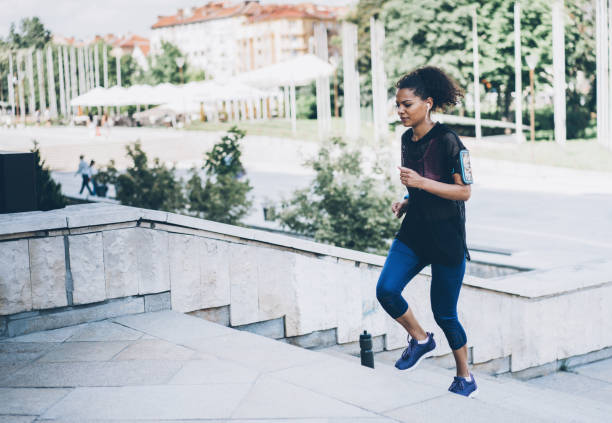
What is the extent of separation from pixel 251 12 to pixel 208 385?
145 m

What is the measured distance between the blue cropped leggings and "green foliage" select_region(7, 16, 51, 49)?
90418 millimetres

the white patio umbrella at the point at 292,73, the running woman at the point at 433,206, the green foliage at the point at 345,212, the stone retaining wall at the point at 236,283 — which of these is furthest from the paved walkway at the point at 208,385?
the white patio umbrella at the point at 292,73

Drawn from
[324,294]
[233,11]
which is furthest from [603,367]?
[233,11]

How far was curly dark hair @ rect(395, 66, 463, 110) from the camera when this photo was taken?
434cm

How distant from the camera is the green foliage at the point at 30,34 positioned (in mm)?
88812

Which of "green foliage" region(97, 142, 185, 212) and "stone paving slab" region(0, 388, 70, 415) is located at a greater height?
"green foliage" region(97, 142, 185, 212)

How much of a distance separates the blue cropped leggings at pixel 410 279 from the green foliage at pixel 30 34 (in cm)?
9042

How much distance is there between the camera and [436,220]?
14.1 feet

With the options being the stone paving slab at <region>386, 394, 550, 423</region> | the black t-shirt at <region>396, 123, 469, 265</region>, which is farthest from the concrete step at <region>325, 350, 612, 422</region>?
the black t-shirt at <region>396, 123, 469, 265</region>

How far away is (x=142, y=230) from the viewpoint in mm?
6148

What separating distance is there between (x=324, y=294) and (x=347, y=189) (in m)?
5.01

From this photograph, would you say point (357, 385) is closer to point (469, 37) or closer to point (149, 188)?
point (149, 188)

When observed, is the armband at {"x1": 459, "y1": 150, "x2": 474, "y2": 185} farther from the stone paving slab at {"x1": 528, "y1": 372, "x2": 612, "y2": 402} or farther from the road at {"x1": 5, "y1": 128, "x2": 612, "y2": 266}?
the road at {"x1": 5, "y1": 128, "x2": 612, "y2": 266}

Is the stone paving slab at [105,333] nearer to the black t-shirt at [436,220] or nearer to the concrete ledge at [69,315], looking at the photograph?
the concrete ledge at [69,315]
